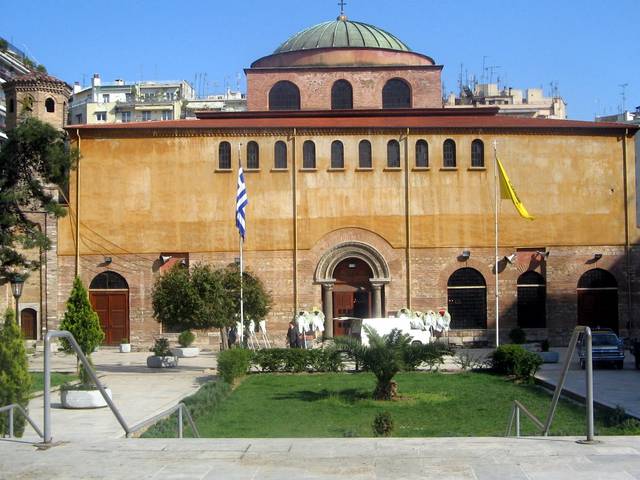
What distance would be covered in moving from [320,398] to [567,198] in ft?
68.7

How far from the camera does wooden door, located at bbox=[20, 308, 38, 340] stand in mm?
39250

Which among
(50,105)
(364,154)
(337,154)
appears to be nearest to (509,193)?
(364,154)

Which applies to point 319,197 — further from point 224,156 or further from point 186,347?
point 186,347

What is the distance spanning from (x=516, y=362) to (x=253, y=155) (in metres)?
17.1

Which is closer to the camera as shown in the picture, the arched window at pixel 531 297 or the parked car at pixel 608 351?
the parked car at pixel 608 351

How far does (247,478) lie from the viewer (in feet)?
30.1

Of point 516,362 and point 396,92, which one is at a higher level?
point 396,92

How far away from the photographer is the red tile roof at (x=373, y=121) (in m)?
38.8

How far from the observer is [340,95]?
4644 centimetres

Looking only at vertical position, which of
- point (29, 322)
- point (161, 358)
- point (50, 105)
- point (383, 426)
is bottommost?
point (161, 358)

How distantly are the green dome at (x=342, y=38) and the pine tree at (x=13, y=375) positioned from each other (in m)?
34.9

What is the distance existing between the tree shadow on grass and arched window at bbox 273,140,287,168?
17372 mm

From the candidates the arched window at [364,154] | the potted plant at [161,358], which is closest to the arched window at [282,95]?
the arched window at [364,154]

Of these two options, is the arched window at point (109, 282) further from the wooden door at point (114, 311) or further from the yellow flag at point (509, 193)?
the yellow flag at point (509, 193)
